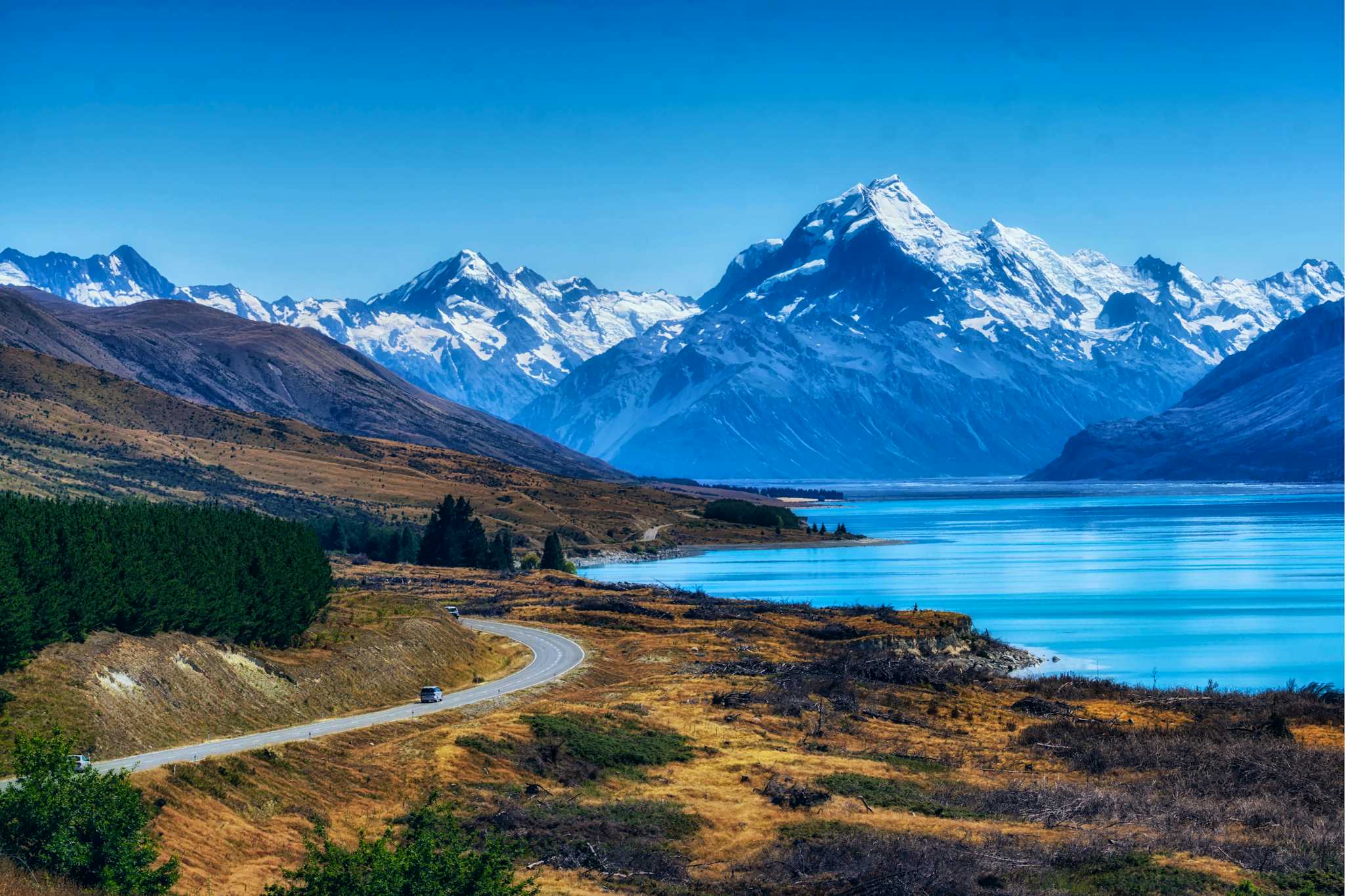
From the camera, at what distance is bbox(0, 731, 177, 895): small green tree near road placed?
3106 cm

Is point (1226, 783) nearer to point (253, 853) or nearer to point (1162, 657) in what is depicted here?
point (253, 853)

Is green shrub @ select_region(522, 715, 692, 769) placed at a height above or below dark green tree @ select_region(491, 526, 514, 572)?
below

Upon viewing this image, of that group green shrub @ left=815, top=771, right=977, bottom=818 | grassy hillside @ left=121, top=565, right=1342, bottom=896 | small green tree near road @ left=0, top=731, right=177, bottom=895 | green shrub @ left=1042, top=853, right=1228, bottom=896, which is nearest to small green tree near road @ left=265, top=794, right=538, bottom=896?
small green tree near road @ left=0, top=731, right=177, bottom=895

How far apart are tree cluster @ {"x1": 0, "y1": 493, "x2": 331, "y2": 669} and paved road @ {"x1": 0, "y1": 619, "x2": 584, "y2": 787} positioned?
21.8 ft

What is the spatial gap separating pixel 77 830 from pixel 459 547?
396 feet

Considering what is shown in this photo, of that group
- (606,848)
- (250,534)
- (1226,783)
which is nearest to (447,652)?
(250,534)

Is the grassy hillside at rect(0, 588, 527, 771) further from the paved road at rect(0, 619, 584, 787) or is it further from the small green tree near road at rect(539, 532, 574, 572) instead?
the small green tree near road at rect(539, 532, 574, 572)

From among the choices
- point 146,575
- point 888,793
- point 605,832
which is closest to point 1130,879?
point 888,793

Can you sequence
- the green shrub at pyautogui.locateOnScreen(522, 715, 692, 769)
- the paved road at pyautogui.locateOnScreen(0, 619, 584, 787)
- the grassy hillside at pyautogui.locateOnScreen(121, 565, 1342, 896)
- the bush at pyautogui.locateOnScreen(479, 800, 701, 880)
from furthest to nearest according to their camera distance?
the green shrub at pyautogui.locateOnScreen(522, 715, 692, 769), the paved road at pyautogui.locateOnScreen(0, 619, 584, 787), the bush at pyautogui.locateOnScreen(479, 800, 701, 880), the grassy hillside at pyautogui.locateOnScreen(121, 565, 1342, 896)

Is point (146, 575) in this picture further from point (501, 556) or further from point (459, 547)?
point (501, 556)

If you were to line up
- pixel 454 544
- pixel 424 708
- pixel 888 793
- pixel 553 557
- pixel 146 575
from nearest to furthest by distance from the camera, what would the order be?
pixel 888 793 → pixel 146 575 → pixel 424 708 → pixel 454 544 → pixel 553 557

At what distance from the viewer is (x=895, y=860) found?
37.8 meters

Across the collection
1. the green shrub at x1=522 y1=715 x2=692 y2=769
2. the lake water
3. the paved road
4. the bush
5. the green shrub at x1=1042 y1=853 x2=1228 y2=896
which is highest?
the lake water

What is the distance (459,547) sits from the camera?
152 meters
